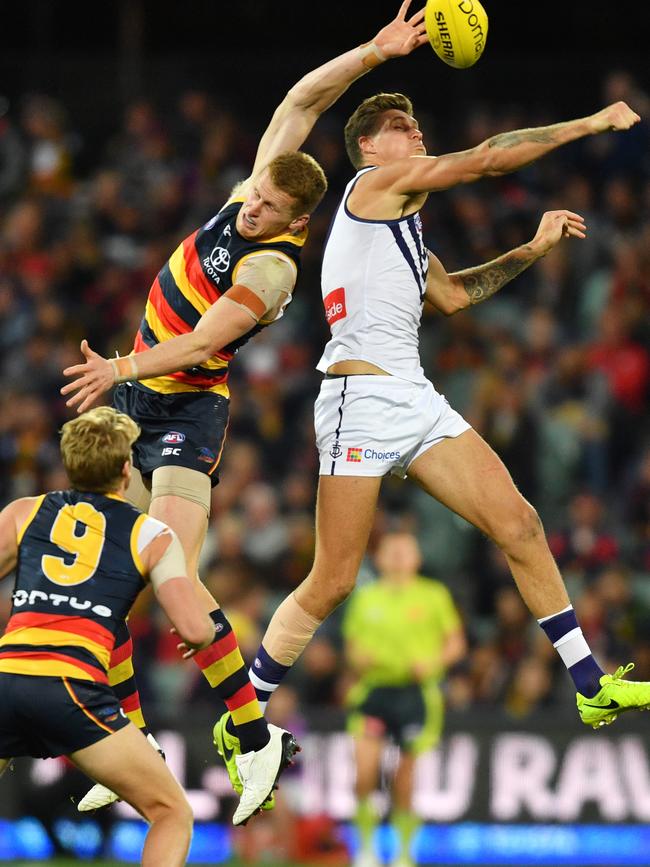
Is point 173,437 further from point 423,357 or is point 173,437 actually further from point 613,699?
point 423,357

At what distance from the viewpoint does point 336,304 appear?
7.45 metres

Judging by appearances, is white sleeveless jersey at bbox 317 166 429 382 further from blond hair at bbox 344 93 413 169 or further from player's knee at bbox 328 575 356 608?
player's knee at bbox 328 575 356 608

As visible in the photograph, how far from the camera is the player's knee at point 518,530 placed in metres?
7.19

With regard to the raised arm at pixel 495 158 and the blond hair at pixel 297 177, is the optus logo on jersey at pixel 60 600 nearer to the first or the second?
the blond hair at pixel 297 177

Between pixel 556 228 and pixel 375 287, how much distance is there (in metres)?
0.99

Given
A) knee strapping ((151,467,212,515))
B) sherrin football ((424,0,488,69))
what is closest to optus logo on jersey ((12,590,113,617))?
knee strapping ((151,467,212,515))

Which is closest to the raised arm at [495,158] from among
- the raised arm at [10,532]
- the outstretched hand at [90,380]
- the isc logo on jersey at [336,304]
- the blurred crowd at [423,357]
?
the isc logo on jersey at [336,304]

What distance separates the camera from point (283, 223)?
7320 millimetres

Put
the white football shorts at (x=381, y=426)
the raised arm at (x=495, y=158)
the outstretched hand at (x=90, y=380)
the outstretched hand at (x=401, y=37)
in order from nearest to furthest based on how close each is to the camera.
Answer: the outstretched hand at (x=90, y=380) → the raised arm at (x=495, y=158) → the white football shorts at (x=381, y=426) → the outstretched hand at (x=401, y=37)

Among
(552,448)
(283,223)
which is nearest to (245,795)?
(283,223)

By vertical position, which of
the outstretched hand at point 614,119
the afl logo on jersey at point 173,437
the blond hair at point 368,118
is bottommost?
the afl logo on jersey at point 173,437

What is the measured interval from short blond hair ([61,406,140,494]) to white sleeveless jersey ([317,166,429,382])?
1.35 meters

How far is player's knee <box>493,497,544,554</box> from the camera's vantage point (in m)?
7.19

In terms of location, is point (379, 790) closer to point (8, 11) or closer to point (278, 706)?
point (278, 706)
